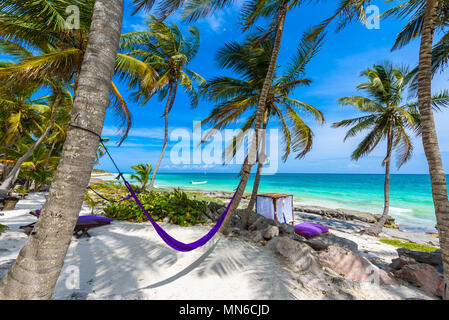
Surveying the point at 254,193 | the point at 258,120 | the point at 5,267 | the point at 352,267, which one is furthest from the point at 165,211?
the point at 352,267

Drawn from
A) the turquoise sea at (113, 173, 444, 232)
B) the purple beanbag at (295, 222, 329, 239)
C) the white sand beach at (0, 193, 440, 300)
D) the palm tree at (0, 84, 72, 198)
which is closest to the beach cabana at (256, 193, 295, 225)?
the purple beanbag at (295, 222, 329, 239)

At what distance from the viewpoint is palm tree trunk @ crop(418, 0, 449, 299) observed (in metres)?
2.31

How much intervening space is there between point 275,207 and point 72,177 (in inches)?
239

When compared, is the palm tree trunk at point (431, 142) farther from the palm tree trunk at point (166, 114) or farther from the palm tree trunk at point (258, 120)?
the palm tree trunk at point (166, 114)

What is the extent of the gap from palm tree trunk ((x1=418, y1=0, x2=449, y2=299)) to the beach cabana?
4178 mm

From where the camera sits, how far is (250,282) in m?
2.23

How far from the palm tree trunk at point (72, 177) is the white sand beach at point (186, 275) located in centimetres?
88

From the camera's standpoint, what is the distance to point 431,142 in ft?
8.07

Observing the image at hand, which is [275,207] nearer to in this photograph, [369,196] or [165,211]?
[165,211]

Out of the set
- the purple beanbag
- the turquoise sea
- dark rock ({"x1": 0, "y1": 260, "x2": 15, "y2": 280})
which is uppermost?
dark rock ({"x1": 0, "y1": 260, "x2": 15, "y2": 280})

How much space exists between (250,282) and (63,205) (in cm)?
213

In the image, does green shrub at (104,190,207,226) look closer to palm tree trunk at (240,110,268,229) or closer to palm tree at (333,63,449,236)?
palm tree trunk at (240,110,268,229)

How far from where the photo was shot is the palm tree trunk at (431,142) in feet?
7.58
